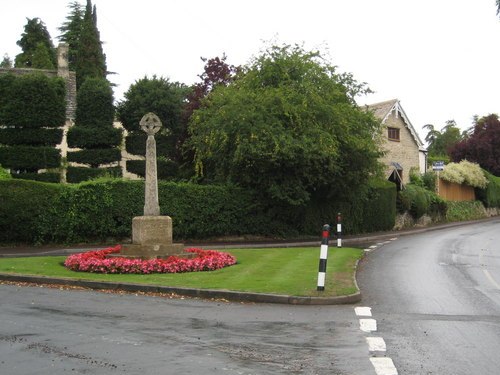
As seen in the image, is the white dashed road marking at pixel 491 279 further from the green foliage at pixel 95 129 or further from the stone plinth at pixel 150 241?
the green foliage at pixel 95 129

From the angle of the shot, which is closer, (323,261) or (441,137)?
(323,261)

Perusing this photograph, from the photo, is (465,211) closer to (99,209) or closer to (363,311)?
(99,209)

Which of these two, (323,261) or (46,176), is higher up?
(46,176)

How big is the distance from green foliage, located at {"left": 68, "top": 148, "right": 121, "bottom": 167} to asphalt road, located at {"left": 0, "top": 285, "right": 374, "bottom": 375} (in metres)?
25.3

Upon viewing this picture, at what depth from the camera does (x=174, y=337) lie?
7312 millimetres

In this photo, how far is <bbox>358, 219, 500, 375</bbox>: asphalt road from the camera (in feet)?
20.9

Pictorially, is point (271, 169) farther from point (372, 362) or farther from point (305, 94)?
point (372, 362)

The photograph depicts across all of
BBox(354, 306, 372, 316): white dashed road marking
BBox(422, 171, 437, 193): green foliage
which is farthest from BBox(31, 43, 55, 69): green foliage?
BBox(354, 306, 372, 316): white dashed road marking

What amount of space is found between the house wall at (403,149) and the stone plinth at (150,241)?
123 feet

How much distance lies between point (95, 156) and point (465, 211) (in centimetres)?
3286

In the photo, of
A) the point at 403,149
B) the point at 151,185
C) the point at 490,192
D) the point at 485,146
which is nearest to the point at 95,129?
the point at 151,185

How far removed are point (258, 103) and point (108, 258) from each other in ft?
41.8

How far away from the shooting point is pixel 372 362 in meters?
6.17

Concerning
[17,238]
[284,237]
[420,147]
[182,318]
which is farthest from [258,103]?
[420,147]
